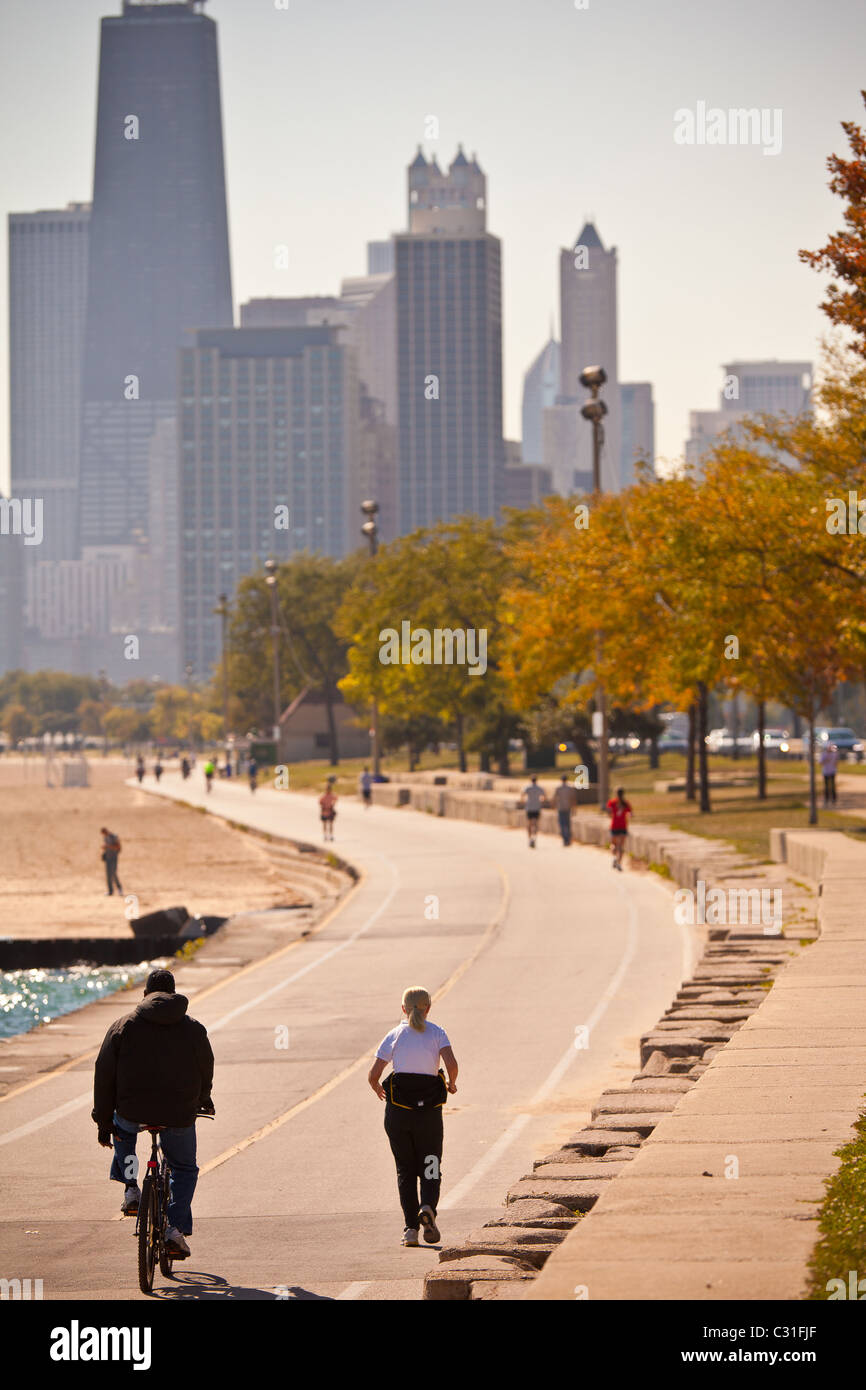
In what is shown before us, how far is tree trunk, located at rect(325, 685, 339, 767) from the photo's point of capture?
112m

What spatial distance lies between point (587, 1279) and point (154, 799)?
8107 cm

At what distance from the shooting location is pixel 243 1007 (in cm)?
2222

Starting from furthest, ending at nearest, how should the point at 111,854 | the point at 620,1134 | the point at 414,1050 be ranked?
1. the point at 111,854
2. the point at 620,1134
3. the point at 414,1050

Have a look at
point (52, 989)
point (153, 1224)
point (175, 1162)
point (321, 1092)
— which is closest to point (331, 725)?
point (52, 989)

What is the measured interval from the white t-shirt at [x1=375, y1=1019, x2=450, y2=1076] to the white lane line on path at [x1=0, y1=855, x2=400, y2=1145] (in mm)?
5240

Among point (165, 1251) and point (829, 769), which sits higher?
point (829, 769)

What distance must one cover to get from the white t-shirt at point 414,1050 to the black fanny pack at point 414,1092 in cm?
4

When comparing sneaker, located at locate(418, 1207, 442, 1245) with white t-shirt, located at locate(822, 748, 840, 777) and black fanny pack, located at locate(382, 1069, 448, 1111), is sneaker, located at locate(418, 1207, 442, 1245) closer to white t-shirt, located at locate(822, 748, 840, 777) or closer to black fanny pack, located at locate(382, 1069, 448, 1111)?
black fanny pack, located at locate(382, 1069, 448, 1111)

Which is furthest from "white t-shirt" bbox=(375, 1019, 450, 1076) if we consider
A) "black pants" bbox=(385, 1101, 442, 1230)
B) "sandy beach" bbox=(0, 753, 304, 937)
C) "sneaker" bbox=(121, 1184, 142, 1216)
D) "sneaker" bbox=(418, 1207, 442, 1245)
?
"sandy beach" bbox=(0, 753, 304, 937)

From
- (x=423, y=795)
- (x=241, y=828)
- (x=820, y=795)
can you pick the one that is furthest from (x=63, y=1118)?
(x=423, y=795)

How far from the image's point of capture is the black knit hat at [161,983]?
10.2m

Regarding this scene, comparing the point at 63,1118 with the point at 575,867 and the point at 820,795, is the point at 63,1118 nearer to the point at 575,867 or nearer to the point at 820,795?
the point at 575,867

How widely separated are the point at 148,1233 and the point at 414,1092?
189cm

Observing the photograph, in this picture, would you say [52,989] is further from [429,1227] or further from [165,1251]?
[165,1251]
